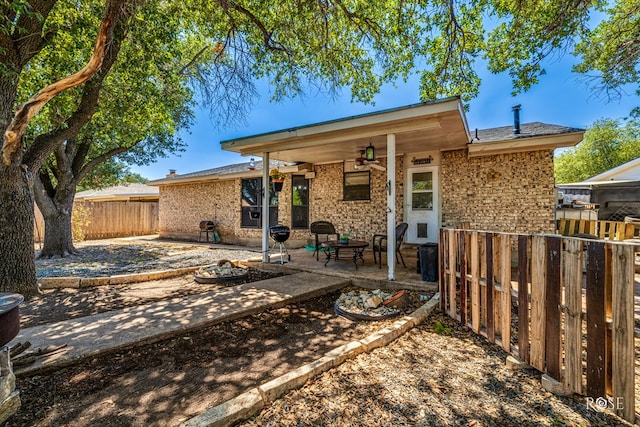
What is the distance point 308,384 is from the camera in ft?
7.26

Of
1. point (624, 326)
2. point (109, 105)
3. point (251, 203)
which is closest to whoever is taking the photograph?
point (624, 326)

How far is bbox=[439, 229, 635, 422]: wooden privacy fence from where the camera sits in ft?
5.53

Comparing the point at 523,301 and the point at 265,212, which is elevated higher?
the point at 265,212

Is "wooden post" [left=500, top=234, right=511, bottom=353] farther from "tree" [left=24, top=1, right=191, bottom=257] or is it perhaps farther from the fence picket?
"tree" [left=24, top=1, right=191, bottom=257]

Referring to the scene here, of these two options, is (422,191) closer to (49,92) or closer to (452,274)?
(452,274)

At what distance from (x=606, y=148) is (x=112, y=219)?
35.4 meters

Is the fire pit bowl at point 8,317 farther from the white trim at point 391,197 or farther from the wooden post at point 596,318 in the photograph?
the white trim at point 391,197

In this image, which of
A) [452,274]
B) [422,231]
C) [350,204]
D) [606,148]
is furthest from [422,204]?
[606,148]

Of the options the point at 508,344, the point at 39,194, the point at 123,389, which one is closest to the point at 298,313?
the point at 123,389

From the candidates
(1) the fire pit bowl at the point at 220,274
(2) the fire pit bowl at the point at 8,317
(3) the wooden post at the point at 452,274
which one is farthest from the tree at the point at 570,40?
(2) the fire pit bowl at the point at 8,317

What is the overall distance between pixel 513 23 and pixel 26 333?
9286 mm

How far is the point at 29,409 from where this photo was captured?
192 cm

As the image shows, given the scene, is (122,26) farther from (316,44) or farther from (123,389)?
(123,389)

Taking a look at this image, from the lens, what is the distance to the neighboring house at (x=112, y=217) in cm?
1215
